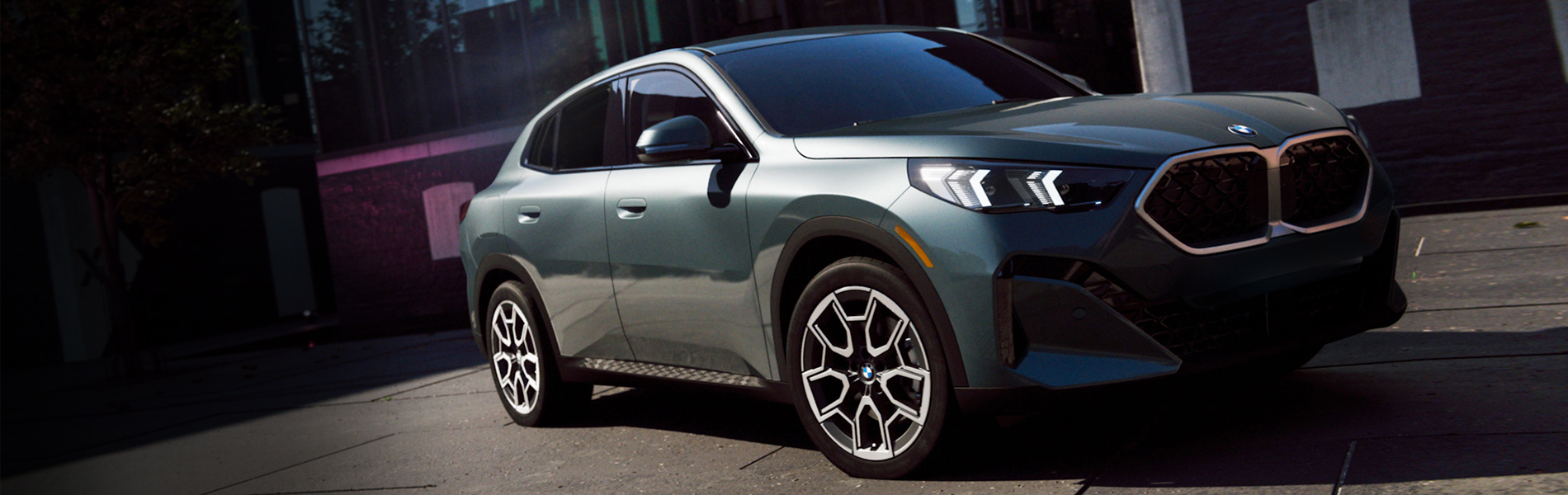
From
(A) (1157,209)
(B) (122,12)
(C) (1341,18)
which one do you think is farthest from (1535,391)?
(B) (122,12)

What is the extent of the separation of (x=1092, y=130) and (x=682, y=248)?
1597mm

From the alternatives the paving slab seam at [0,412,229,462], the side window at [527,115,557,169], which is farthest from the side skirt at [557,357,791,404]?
the paving slab seam at [0,412,229,462]

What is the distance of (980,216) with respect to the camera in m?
3.62

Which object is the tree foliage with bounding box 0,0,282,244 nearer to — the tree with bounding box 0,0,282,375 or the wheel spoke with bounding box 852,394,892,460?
the tree with bounding box 0,0,282,375

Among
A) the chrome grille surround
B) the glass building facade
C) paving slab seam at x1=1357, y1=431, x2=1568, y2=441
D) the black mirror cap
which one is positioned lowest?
paving slab seam at x1=1357, y1=431, x2=1568, y2=441

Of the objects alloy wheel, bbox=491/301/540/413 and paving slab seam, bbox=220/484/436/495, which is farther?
alloy wheel, bbox=491/301/540/413

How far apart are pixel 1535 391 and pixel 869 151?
7.57ft

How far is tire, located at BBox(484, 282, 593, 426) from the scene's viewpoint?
5.98m

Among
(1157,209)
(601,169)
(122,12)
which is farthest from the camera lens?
(122,12)

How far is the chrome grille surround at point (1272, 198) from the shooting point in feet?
11.7

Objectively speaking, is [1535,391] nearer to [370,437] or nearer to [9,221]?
[370,437]

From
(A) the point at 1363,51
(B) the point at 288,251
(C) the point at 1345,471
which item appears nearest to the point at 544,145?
(C) the point at 1345,471

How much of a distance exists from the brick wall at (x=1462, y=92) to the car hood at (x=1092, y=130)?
7.93 metres

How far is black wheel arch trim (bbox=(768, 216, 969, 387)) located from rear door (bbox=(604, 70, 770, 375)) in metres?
0.19
